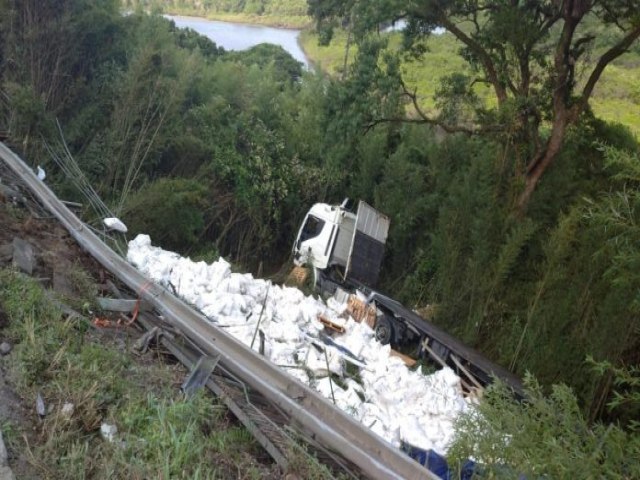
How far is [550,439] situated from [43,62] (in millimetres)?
14365

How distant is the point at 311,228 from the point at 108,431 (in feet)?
38.2

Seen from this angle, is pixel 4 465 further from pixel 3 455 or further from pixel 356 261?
pixel 356 261

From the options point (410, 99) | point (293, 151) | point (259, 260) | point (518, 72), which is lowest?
point (259, 260)

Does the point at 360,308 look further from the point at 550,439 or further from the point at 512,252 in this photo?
the point at 550,439

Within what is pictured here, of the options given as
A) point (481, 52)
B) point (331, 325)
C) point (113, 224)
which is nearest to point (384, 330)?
point (331, 325)

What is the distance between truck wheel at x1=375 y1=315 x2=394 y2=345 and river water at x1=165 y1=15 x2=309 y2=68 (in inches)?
1071

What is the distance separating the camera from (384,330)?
463 inches

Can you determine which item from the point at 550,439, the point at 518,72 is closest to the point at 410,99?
the point at 518,72

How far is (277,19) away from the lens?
56375mm

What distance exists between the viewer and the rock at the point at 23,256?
615cm

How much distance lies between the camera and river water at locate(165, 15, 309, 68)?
39.7 m

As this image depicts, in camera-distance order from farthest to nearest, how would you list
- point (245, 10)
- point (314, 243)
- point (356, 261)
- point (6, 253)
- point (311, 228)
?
point (245, 10), point (311, 228), point (314, 243), point (356, 261), point (6, 253)

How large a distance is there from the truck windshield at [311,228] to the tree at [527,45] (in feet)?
11.6

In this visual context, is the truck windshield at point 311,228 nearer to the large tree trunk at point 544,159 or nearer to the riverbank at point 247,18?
the large tree trunk at point 544,159
